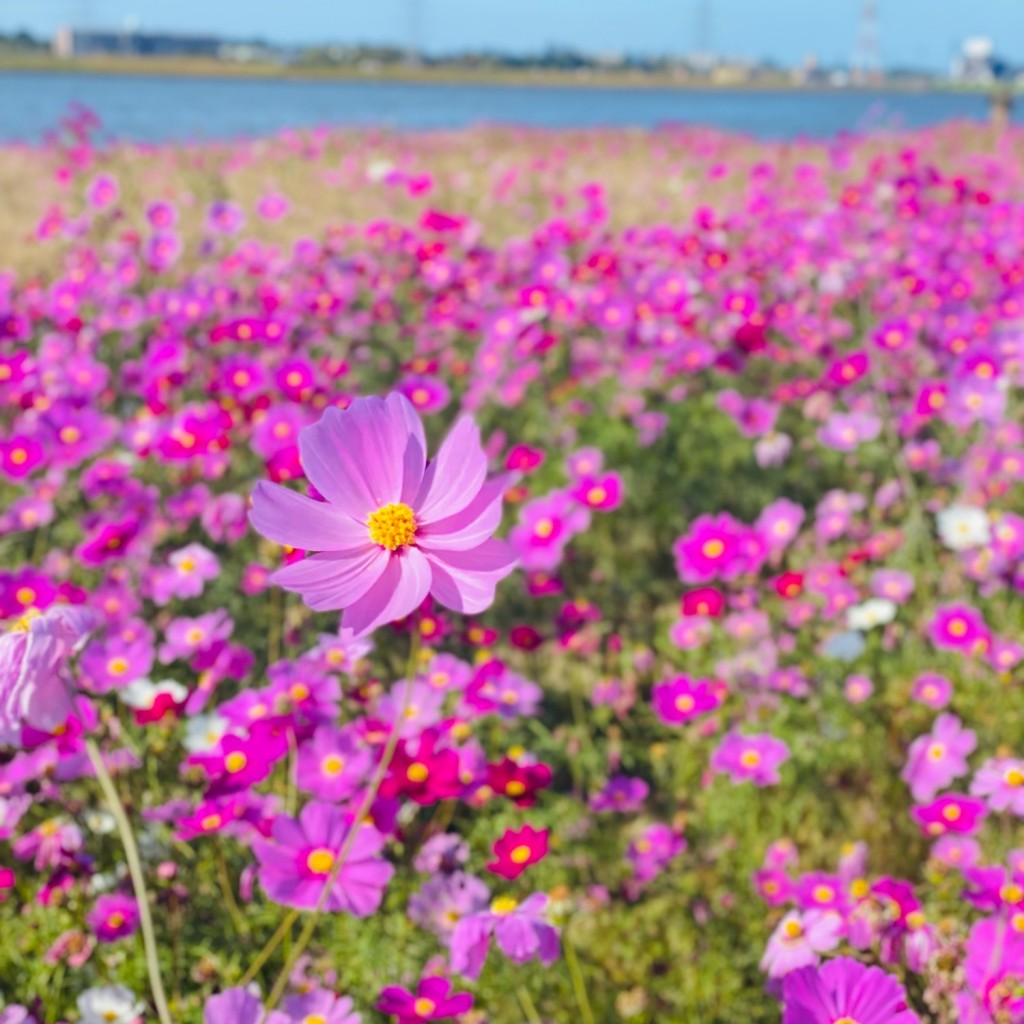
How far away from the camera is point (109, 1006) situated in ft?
4.27

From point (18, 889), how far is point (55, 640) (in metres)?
1.01

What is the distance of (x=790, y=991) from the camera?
80 cm

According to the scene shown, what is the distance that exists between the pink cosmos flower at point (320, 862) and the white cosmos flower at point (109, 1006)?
1.03 feet

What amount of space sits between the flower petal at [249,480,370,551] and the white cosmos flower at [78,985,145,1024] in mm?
820

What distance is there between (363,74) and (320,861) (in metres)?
70.4

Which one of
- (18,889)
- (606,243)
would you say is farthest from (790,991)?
(606,243)

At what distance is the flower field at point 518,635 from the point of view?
104cm

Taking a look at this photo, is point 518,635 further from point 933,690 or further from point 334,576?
point 334,576

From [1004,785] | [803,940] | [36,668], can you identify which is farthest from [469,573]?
[1004,785]

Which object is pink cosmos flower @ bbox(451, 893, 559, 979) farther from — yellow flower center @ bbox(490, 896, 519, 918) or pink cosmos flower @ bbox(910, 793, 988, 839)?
pink cosmos flower @ bbox(910, 793, 988, 839)

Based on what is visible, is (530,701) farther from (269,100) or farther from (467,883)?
(269,100)

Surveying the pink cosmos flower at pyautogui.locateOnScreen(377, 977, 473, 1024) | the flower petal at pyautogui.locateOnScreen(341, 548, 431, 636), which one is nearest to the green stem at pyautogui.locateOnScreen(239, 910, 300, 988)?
the pink cosmos flower at pyautogui.locateOnScreen(377, 977, 473, 1024)

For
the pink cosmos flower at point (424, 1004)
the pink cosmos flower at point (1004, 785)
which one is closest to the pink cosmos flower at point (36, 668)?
the pink cosmos flower at point (424, 1004)

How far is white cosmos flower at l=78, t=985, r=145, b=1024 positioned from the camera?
129cm
